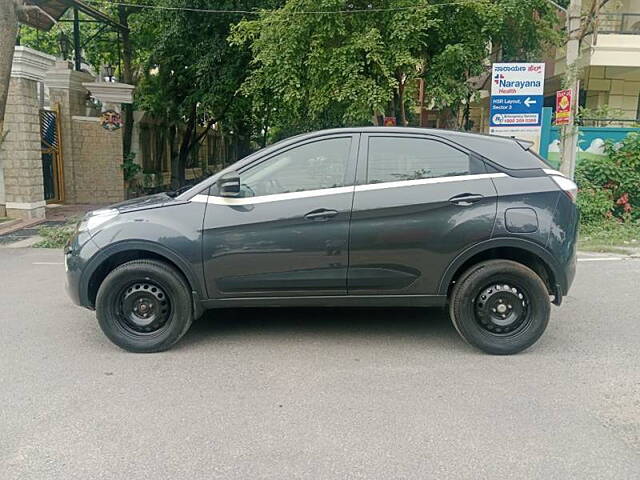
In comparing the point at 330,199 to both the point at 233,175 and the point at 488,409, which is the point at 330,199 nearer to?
the point at 233,175

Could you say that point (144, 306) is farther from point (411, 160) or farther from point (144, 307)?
point (411, 160)

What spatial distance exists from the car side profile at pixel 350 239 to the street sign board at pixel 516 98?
5886 millimetres

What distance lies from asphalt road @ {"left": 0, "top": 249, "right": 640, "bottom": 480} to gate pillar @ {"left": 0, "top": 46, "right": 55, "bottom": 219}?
7551 mm

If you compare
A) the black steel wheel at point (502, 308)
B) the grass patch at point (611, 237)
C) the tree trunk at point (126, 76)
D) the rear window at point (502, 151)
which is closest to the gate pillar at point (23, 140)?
the tree trunk at point (126, 76)

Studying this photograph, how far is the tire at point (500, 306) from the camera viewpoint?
13.8ft

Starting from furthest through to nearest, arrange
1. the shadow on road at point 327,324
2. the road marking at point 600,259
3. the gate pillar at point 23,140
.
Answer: the gate pillar at point 23,140 → the road marking at point 600,259 → the shadow on road at point 327,324

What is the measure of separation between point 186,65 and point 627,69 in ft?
42.6

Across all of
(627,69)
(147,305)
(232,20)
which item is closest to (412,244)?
(147,305)

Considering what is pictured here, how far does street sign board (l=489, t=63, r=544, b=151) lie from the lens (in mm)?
9625

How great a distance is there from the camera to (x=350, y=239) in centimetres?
418

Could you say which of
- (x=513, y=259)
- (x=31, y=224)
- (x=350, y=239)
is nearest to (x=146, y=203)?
(x=350, y=239)

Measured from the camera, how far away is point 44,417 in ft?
10.8

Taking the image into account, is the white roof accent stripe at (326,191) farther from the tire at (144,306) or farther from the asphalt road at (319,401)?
the asphalt road at (319,401)

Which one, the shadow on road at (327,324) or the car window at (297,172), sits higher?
the car window at (297,172)
